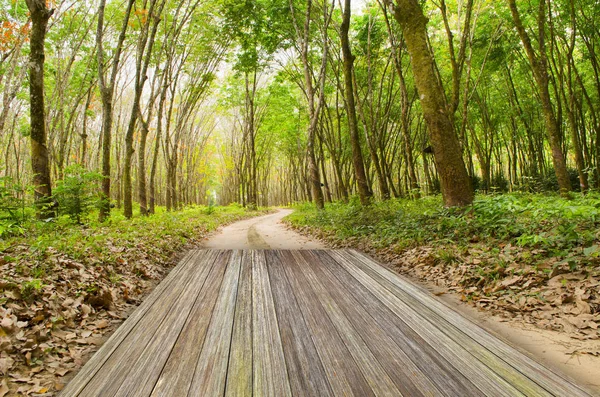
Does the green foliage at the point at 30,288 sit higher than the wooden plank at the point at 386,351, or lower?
higher

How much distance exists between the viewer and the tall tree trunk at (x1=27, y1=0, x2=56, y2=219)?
6336 millimetres

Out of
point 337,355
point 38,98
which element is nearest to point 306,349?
point 337,355

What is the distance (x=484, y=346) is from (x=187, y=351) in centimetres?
235

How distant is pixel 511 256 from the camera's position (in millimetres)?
3896

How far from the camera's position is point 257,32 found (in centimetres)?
1391

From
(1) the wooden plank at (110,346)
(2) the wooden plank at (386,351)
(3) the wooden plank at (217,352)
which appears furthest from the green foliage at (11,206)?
(2) the wooden plank at (386,351)

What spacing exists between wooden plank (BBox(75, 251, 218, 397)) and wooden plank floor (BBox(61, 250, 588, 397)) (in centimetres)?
1

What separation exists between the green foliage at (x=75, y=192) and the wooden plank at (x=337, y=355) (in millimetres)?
7078

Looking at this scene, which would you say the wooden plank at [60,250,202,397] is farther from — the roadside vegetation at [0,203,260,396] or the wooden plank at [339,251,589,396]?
the wooden plank at [339,251,589,396]

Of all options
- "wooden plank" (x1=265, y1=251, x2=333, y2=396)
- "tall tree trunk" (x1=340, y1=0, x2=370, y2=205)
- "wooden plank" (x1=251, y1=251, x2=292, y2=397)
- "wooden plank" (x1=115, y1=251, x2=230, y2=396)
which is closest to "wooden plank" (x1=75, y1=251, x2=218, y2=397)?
"wooden plank" (x1=115, y1=251, x2=230, y2=396)

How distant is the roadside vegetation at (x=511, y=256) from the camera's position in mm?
2922

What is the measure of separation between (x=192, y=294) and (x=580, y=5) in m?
15.2

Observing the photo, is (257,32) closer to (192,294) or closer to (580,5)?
(580,5)

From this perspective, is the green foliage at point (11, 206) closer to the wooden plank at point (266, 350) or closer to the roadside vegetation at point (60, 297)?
the roadside vegetation at point (60, 297)
